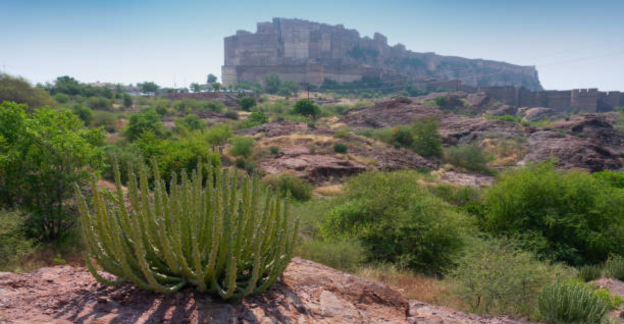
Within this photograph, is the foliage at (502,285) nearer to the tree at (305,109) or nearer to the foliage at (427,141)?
the foliage at (427,141)

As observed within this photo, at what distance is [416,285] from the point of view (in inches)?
278

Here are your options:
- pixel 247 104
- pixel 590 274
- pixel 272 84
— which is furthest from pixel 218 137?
pixel 272 84

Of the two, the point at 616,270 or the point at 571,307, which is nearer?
the point at 571,307

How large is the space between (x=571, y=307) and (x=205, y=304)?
440 cm

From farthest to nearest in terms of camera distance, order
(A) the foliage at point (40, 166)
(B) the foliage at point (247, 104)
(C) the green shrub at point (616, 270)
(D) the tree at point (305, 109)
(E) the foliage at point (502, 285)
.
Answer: (B) the foliage at point (247, 104) < (D) the tree at point (305, 109) < (C) the green shrub at point (616, 270) < (A) the foliage at point (40, 166) < (E) the foliage at point (502, 285)

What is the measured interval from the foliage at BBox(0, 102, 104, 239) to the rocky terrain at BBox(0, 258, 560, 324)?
426cm

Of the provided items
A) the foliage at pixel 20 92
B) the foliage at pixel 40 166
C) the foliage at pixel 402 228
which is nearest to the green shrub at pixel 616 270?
the foliage at pixel 402 228

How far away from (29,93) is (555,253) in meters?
37.6

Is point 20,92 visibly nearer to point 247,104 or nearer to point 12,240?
point 247,104

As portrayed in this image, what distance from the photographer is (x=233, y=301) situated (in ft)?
11.4

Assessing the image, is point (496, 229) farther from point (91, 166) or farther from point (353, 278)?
point (91, 166)

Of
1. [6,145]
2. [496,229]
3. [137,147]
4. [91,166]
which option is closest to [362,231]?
[496,229]

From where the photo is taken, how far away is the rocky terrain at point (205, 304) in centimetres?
301

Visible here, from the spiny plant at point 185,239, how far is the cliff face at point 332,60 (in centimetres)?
8769
